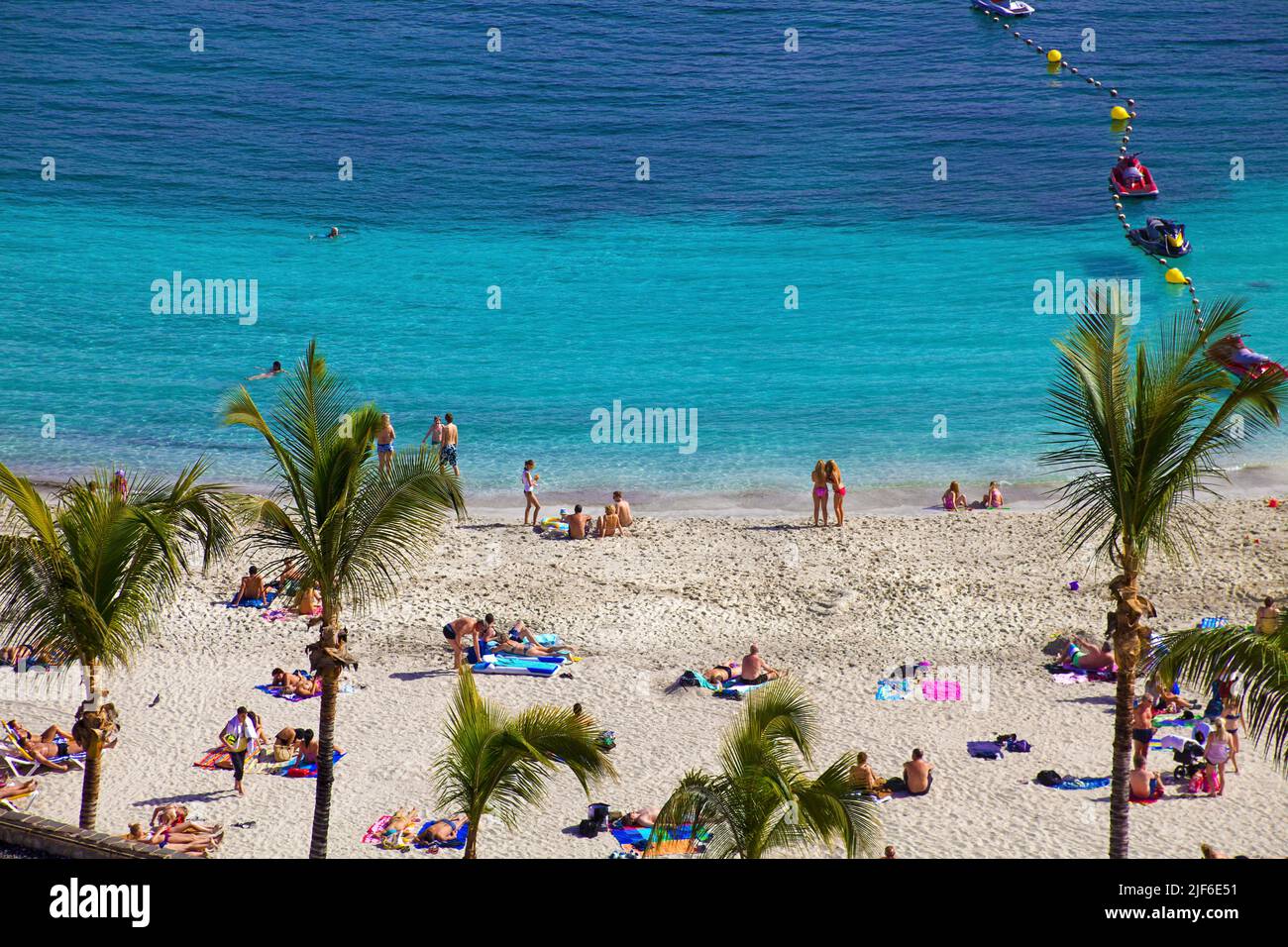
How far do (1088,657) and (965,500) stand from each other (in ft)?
26.0

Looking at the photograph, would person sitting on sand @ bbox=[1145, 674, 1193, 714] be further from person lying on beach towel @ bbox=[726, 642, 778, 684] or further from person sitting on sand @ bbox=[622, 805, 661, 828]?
person sitting on sand @ bbox=[622, 805, 661, 828]

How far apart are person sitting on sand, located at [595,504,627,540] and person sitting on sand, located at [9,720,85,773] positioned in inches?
399

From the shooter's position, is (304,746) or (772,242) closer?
(304,746)

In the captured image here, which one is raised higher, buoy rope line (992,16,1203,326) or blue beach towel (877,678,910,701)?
buoy rope line (992,16,1203,326)

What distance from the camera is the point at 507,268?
4525 centimetres

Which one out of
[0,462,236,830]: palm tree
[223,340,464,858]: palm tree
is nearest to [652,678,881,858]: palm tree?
[223,340,464,858]: palm tree

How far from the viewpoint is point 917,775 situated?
17.0 metres

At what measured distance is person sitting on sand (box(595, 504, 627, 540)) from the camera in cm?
2564

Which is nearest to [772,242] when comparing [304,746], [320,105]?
[320,105]

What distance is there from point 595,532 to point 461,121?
31.8m

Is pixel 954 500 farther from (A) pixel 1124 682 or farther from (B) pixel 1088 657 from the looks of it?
(A) pixel 1124 682

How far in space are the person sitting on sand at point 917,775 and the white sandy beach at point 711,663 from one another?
0.81ft
